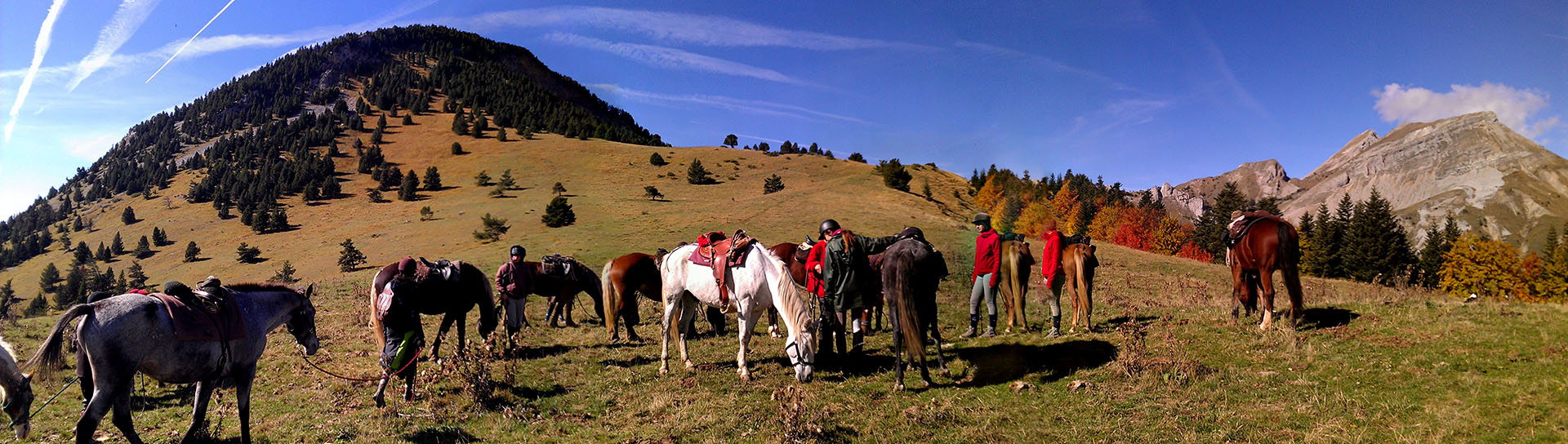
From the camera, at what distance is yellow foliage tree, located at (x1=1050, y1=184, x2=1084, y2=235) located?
69.0 m

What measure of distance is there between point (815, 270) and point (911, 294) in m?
1.77

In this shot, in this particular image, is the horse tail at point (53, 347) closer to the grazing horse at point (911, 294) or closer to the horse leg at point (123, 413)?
the horse leg at point (123, 413)

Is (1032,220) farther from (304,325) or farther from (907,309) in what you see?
(304,325)

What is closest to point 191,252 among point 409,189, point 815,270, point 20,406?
point 409,189

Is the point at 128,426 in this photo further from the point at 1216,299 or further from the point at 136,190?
the point at 136,190

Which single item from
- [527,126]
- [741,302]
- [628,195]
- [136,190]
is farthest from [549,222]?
[136,190]

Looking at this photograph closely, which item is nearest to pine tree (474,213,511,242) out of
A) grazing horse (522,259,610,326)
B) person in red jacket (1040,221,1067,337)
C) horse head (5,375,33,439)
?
grazing horse (522,259,610,326)

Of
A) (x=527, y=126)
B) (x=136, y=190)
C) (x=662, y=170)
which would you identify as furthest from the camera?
(x=527, y=126)

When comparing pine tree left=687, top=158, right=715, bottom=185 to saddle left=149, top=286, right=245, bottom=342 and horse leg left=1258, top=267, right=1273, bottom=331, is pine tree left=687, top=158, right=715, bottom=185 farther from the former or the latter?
saddle left=149, top=286, right=245, bottom=342

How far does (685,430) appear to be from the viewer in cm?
692

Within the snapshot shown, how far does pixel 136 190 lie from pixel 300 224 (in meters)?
47.0

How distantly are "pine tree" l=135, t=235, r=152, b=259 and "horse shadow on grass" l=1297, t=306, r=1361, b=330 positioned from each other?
77.2 m

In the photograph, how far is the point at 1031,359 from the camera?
9180 millimetres

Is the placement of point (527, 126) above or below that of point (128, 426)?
above
